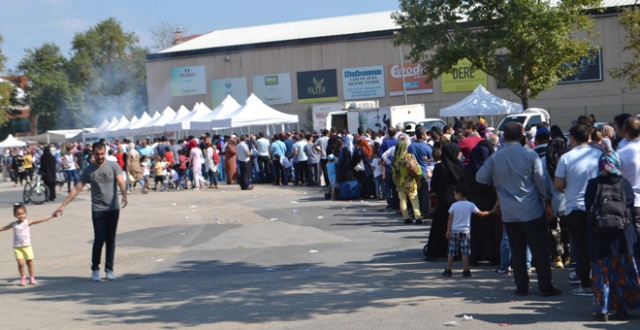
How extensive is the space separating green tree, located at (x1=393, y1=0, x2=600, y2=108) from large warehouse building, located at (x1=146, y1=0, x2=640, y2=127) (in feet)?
40.0

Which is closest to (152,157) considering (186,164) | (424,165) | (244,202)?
(186,164)

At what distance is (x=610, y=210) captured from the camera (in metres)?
7.92

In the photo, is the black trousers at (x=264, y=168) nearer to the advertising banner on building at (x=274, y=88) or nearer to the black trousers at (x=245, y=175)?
the black trousers at (x=245, y=175)

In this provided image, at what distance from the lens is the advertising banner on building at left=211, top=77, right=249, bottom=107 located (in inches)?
2320

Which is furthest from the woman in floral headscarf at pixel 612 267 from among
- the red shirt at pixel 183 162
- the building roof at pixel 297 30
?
the building roof at pixel 297 30

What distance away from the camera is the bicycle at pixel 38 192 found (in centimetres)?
2819

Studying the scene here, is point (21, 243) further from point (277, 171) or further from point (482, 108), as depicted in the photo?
point (482, 108)

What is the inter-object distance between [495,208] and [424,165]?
6574 mm

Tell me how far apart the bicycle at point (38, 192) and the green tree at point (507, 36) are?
16.3 m

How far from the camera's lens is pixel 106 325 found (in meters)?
9.33

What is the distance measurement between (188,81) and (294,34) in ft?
26.3

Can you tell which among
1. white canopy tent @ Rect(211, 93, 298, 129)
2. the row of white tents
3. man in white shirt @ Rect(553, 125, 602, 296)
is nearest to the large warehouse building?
the row of white tents

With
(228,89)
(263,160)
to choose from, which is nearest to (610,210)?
(263,160)

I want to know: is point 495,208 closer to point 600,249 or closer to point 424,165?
point 600,249
